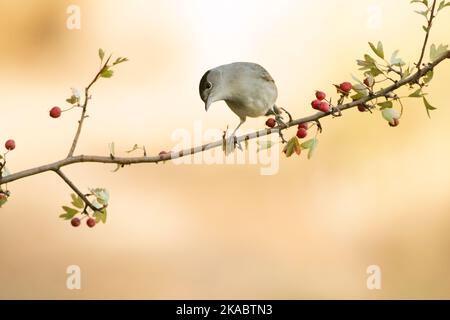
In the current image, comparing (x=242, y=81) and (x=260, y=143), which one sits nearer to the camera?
(x=260, y=143)

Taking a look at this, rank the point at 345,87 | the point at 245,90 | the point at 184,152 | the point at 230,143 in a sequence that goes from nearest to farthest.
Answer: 1. the point at 184,152
2. the point at 345,87
3. the point at 230,143
4. the point at 245,90

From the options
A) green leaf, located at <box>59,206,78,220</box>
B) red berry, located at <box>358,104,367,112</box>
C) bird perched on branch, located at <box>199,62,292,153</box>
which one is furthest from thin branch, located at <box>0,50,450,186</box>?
bird perched on branch, located at <box>199,62,292,153</box>

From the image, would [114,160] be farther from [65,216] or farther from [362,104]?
[362,104]

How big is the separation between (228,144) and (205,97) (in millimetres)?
559

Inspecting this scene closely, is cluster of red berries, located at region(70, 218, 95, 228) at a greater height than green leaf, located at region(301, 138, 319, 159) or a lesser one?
lesser

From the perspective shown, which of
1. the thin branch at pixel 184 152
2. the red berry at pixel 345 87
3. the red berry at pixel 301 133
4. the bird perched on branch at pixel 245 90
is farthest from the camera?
the bird perched on branch at pixel 245 90

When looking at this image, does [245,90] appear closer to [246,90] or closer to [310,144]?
[246,90]

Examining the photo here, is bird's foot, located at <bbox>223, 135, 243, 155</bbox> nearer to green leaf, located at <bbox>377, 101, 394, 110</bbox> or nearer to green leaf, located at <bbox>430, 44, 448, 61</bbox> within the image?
green leaf, located at <bbox>377, 101, 394, 110</bbox>

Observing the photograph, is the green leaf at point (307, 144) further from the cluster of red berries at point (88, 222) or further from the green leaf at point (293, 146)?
the cluster of red berries at point (88, 222)

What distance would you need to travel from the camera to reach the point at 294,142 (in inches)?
43.5

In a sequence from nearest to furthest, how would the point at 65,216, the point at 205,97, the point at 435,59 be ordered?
1. the point at 435,59
2. the point at 65,216
3. the point at 205,97

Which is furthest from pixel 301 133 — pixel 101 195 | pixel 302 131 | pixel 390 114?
pixel 101 195

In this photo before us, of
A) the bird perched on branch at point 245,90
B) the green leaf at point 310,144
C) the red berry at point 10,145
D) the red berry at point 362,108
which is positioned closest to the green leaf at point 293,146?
the green leaf at point 310,144

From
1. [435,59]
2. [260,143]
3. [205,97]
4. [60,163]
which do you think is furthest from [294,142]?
[205,97]
